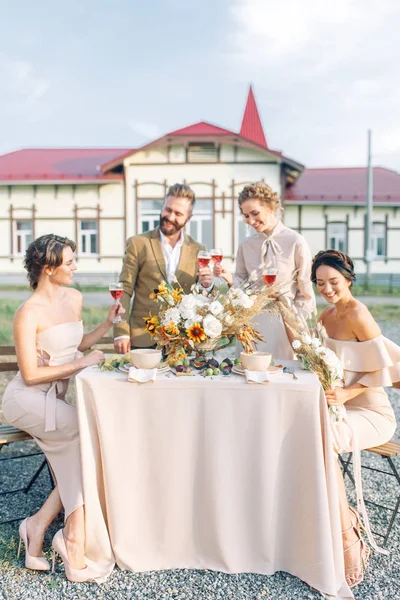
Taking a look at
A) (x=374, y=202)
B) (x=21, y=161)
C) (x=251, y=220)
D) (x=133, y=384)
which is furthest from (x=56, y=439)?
(x=21, y=161)

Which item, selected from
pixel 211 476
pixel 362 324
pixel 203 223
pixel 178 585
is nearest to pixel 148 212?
pixel 203 223

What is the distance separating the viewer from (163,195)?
2002 cm

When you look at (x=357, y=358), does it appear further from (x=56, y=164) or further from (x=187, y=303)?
(x=56, y=164)

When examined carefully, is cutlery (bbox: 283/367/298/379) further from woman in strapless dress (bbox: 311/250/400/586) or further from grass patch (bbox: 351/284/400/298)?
grass patch (bbox: 351/284/400/298)

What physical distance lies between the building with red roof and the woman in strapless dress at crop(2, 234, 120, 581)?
1704 centimetres

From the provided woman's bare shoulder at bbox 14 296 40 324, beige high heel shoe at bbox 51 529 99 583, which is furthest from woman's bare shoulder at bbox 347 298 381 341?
beige high heel shoe at bbox 51 529 99 583

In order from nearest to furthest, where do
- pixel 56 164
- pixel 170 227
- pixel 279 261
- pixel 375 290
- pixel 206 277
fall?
pixel 206 277 < pixel 279 261 < pixel 170 227 < pixel 375 290 < pixel 56 164

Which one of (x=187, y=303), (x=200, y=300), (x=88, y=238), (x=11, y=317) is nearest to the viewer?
(x=187, y=303)

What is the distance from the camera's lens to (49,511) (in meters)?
2.89

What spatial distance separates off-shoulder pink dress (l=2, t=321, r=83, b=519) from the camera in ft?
9.25

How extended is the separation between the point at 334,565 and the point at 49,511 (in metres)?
1.52

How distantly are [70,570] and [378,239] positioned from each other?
2123cm

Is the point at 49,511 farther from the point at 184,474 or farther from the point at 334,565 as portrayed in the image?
the point at 334,565

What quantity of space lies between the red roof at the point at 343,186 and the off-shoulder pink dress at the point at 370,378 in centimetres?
1827
